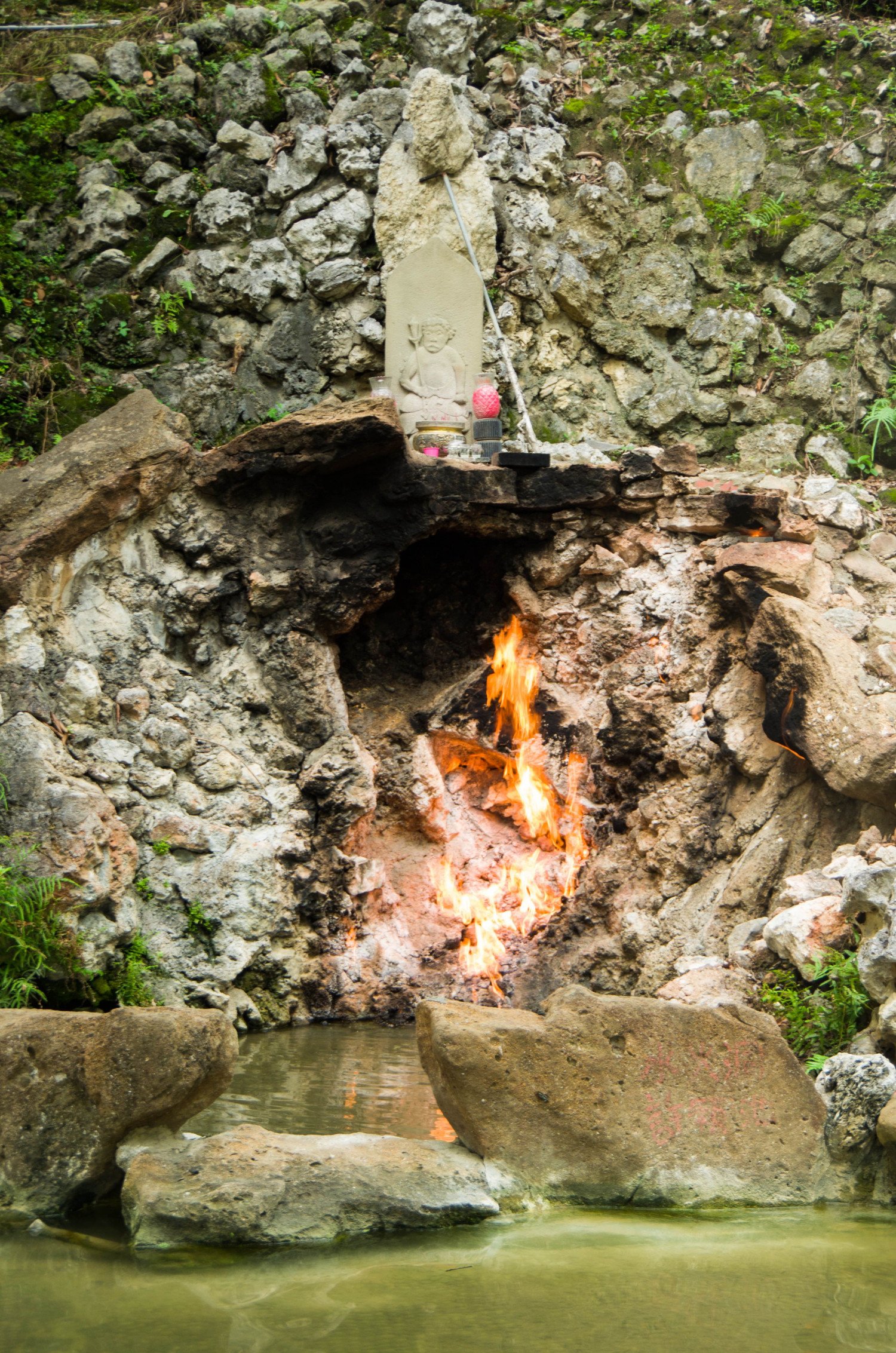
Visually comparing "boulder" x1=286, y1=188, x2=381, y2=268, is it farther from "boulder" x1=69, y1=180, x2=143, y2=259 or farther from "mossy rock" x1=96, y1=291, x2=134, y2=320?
"mossy rock" x1=96, y1=291, x2=134, y2=320

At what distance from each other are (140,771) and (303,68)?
8.98m

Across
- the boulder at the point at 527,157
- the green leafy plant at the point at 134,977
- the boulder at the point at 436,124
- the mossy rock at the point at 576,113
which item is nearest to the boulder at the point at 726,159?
the mossy rock at the point at 576,113

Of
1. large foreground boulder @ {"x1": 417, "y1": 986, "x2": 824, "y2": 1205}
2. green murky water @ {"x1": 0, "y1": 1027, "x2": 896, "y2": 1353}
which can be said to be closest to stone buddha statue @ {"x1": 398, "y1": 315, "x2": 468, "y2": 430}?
large foreground boulder @ {"x1": 417, "y1": 986, "x2": 824, "y2": 1205}

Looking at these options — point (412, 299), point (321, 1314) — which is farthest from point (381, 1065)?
point (412, 299)

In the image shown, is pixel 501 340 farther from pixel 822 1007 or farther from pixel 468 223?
pixel 822 1007

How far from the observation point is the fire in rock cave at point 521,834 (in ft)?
29.7

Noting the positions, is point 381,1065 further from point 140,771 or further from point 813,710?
point 813,710

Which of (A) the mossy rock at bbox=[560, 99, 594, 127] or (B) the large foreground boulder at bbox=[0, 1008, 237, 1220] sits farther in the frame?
(A) the mossy rock at bbox=[560, 99, 594, 127]

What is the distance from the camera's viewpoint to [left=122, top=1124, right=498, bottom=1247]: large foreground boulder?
4105 mm

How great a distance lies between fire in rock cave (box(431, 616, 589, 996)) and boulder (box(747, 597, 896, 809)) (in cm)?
212

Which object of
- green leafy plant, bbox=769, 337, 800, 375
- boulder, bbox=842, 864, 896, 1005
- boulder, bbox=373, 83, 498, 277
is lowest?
boulder, bbox=842, 864, 896, 1005

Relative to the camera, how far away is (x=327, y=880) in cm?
830

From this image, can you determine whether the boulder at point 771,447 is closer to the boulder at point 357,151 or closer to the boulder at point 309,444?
the boulder at point 309,444

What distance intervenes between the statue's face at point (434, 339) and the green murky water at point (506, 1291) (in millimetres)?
8086
